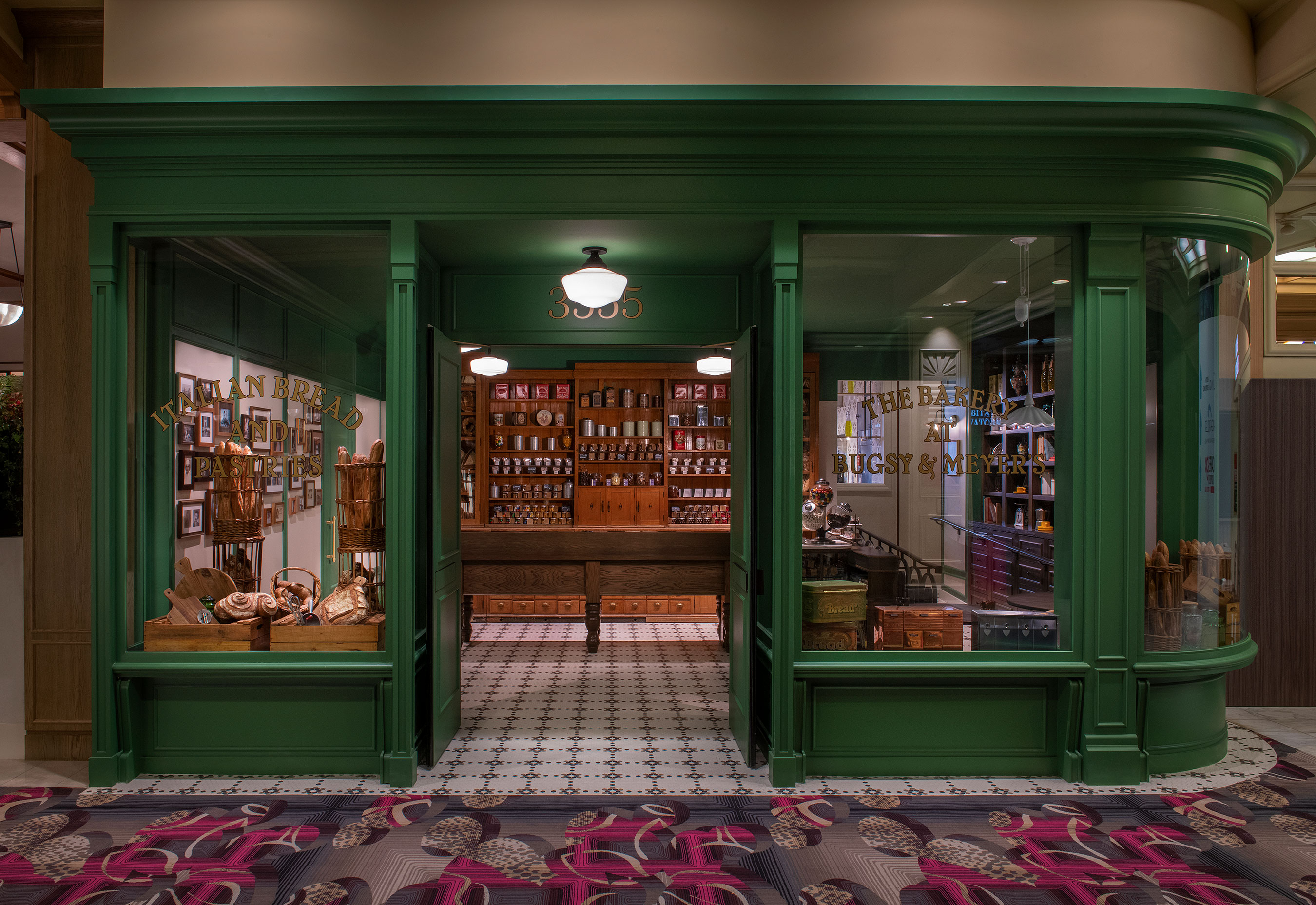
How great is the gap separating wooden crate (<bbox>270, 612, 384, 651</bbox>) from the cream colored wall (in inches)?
105

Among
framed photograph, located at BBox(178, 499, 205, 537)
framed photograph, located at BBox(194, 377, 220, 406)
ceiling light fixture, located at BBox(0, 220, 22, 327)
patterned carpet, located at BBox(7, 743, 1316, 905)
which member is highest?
ceiling light fixture, located at BBox(0, 220, 22, 327)

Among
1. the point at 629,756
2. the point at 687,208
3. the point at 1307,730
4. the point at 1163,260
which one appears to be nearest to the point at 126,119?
the point at 687,208

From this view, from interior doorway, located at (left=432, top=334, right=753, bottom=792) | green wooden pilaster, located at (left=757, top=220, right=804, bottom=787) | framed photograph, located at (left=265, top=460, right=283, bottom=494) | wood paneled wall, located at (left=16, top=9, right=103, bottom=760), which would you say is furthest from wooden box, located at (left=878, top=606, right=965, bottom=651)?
wood paneled wall, located at (left=16, top=9, right=103, bottom=760)

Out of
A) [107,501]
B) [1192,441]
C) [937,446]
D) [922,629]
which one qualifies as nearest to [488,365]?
[107,501]

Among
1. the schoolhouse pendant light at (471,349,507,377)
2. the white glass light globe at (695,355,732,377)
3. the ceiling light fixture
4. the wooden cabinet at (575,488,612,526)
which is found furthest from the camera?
the wooden cabinet at (575,488,612,526)

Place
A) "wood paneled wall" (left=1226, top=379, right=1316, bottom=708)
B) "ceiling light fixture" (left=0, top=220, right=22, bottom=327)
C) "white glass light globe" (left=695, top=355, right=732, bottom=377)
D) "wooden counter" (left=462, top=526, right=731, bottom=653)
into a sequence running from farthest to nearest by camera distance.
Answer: "white glass light globe" (left=695, top=355, right=732, bottom=377) → "wooden counter" (left=462, top=526, right=731, bottom=653) → "ceiling light fixture" (left=0, top=220, right=22, bottom=327) → "wood paneled wall" (left=1226, top=379, right=1316, bottom=708)

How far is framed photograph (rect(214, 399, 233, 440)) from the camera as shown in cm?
368

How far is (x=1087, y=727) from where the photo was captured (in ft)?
11.4

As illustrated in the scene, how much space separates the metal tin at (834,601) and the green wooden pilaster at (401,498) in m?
1.97

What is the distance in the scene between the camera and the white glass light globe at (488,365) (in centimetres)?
738

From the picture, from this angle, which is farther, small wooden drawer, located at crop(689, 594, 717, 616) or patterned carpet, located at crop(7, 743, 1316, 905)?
small wooden drawer, located at crop(689, 594, 717, 616)

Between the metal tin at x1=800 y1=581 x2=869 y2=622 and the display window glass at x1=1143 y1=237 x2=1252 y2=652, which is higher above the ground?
the display window glass at x1=1143 y1=237 x2=1252 y2=652

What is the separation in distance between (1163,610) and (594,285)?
3302 mm

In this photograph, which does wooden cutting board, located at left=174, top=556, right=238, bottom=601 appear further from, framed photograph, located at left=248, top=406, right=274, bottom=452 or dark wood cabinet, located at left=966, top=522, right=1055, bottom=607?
dark wood cabinet, located at left=966, top=522, right=1055, bottom=607
